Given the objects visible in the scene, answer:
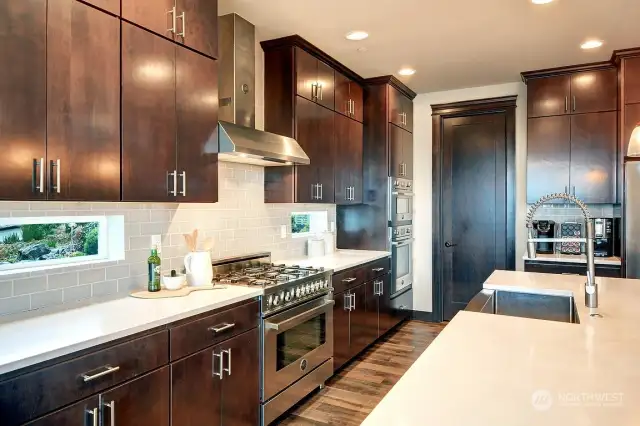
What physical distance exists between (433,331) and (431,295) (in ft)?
1.77

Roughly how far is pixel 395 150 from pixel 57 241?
3.45m

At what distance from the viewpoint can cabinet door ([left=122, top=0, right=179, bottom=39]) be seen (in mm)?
2123

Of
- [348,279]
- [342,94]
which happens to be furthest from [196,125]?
[342,94]

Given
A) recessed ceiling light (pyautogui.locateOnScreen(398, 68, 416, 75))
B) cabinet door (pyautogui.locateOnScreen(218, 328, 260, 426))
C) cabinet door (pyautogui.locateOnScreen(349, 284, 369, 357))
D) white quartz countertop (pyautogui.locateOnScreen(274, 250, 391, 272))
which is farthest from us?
recessed ceiling light (pyautogui.locateOnScreen(398, 68, 416, 75))

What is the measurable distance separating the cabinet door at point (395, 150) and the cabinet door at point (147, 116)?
2.83 m

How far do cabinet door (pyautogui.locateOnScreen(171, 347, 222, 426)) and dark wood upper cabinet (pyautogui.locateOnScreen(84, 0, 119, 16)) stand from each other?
163 cm

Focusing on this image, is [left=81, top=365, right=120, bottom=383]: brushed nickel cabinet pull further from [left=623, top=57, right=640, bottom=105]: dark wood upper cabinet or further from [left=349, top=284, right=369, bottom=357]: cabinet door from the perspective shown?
[left=623, top=57, right=640, bottom=105]: dark wood upper cabinet

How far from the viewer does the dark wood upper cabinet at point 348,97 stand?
4.23 metres

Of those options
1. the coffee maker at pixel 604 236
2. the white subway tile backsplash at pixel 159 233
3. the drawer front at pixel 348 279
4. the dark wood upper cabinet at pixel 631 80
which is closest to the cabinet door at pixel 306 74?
the white subway tile backsplash at pixel 159 233

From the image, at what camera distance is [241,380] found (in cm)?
249

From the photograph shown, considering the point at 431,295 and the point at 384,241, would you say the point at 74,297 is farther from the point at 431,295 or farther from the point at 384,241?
the point at 431,295

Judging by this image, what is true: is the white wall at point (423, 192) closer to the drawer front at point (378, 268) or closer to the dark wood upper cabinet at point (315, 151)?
the drawer front at point (378, 268)

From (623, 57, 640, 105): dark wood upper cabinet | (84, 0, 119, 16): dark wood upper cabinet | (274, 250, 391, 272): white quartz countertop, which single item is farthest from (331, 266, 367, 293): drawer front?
(623, 57, 640, 105): dark wood upper cabinet
